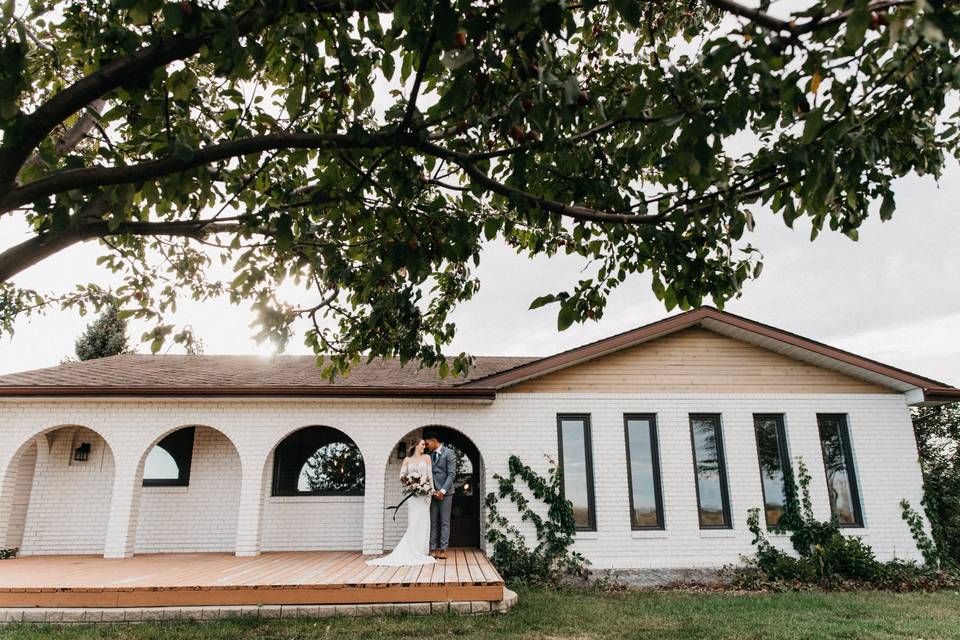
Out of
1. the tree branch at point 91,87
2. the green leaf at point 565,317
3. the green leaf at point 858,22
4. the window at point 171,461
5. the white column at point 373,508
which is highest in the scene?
the tree branch at point 91,87

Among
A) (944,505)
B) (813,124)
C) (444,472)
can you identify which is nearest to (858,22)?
(813,124)

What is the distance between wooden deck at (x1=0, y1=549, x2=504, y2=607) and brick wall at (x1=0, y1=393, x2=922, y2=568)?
1.63 metres

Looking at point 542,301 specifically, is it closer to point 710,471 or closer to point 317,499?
point 710,471

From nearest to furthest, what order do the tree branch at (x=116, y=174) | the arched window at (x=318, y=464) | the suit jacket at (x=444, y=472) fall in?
the tree branch at (x=116, y=174), the suit jacket at (x=444, y=472), the arched window at (x=318, y=464)

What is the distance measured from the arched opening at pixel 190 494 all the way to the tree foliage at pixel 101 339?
61.2 feet

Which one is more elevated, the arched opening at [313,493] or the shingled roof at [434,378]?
the shingled roof at [434,378]

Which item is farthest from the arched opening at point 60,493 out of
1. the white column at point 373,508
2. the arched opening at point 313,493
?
the white column at point 373,508

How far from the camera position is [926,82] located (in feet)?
8.39

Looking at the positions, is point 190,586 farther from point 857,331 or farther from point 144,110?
point 857,331

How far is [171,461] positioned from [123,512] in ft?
4.83

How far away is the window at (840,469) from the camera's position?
9.57 metres

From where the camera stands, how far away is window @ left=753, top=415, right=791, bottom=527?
9539 millimetres

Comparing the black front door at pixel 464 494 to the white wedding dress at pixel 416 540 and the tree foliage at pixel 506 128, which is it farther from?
the tree foliage at pixel 506 128

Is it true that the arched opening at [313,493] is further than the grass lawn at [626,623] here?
Yes
